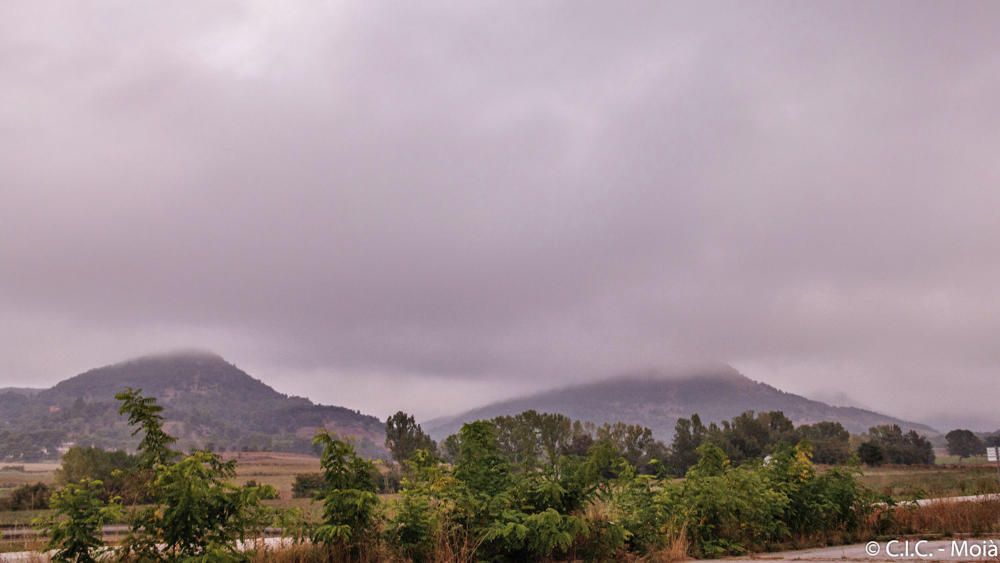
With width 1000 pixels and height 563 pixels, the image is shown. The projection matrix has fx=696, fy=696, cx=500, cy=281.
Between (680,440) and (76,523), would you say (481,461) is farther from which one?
(680,440)

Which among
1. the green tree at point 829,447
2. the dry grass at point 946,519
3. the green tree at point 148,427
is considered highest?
the green tree at point 148,427

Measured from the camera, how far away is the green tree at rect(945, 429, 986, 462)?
18588 centimetres

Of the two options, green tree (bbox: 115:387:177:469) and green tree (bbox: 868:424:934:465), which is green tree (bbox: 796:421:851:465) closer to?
green tree (bbox: 868:424:934:465)

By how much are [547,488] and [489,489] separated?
3.39 ft

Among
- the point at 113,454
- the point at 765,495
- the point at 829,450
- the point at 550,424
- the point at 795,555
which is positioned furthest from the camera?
the point at 550,424

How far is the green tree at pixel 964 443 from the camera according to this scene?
185875mm

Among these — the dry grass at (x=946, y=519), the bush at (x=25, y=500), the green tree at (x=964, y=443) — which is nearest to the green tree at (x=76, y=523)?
the dry grass at (x=946, y=519)

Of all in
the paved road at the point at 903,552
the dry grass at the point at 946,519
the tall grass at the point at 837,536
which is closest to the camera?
the tall grass at the point at 837,536

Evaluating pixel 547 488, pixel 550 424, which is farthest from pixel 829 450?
pixel 547 488

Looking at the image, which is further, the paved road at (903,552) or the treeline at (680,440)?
the treeline at (680,440)

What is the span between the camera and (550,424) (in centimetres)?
11838

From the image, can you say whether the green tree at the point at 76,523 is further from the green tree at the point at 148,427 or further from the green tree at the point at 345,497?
the green tree at the point at 345,497

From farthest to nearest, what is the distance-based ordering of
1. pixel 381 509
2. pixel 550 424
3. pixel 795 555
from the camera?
1. pixel 550 424
2. pixel 795 555
3. pixel 381 509

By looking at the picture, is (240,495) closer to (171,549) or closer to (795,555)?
(171,549)
